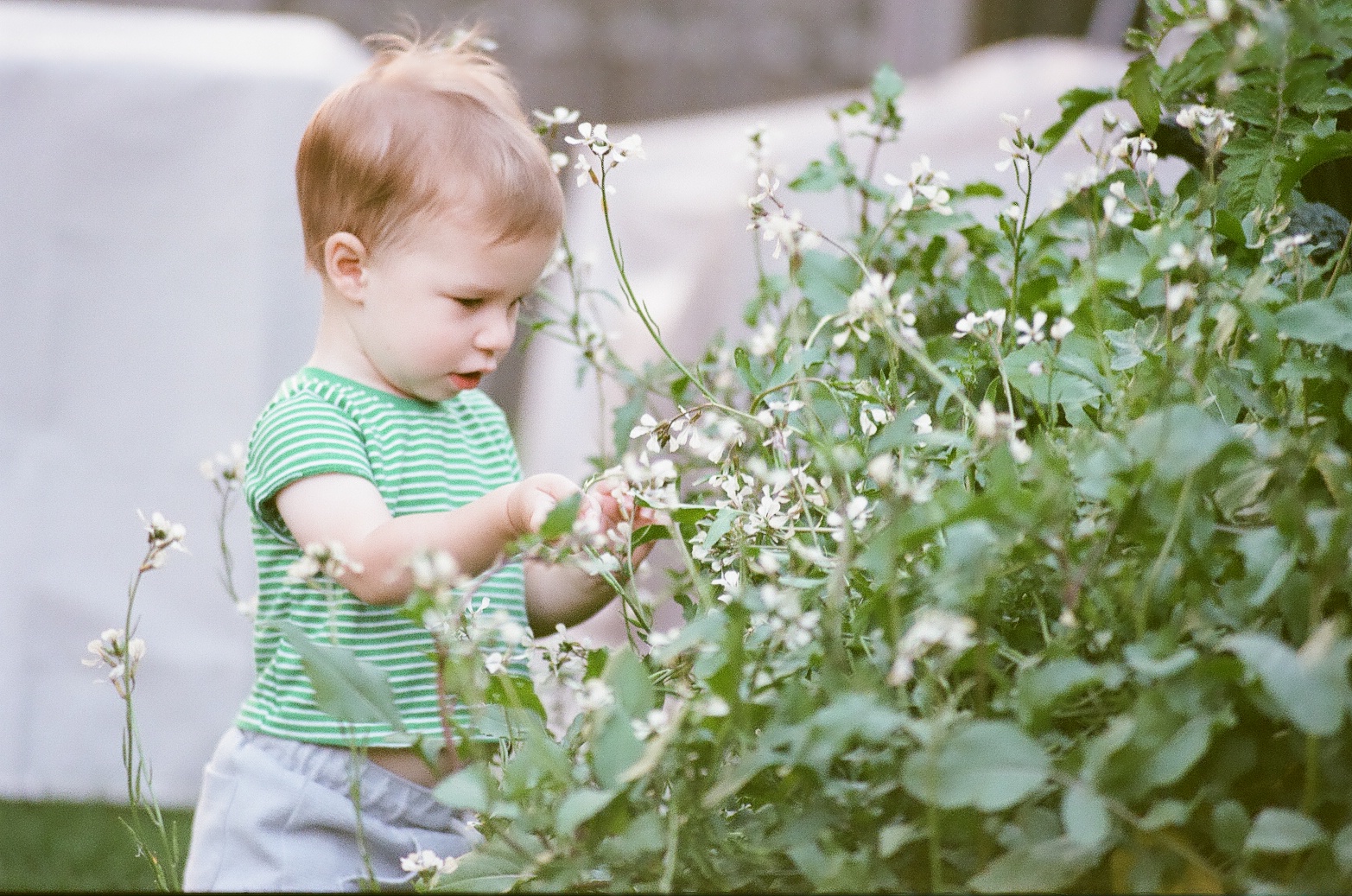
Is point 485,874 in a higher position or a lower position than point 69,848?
higher

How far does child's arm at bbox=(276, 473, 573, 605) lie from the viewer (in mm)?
1066

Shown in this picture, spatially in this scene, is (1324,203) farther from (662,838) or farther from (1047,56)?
(1047,56)

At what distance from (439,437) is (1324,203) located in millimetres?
854

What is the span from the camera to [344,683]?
0.77 meters

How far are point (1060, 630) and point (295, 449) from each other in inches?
27.5

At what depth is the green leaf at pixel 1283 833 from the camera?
620 mm

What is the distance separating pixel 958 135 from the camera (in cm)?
257

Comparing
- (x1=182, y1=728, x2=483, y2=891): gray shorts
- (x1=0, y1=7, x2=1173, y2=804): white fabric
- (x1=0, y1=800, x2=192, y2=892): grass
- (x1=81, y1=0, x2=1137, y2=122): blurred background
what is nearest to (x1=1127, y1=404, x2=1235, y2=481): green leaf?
(x1=182, y1=728, x2=483, y2=891): gray shorts

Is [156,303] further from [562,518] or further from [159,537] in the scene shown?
[562,518]

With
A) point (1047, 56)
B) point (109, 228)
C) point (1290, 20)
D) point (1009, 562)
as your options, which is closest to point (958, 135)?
point (1047, 56)

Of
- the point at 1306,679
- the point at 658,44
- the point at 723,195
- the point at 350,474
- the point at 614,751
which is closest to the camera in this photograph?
the point at 1306,679

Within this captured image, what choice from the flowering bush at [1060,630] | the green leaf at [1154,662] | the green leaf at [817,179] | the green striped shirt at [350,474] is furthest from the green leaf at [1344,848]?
the green leaf at [817,179]

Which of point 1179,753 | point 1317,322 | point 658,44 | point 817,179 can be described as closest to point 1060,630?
point 1179,753

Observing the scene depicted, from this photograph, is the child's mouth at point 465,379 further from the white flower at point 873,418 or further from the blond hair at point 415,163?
the white flower at point 873,418
